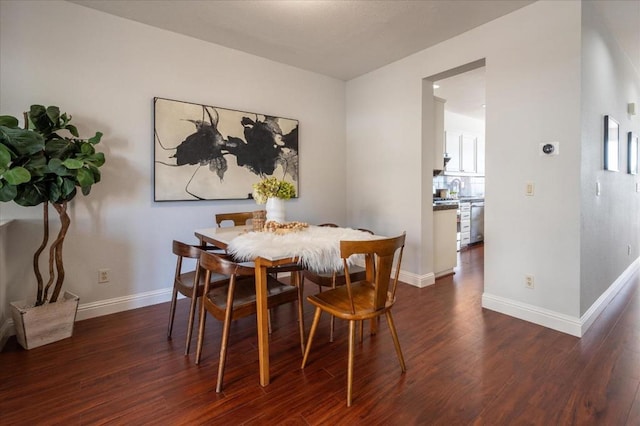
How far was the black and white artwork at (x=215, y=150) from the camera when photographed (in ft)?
9.99

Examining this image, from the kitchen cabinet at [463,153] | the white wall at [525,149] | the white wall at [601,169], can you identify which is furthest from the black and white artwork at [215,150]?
the kitchen cabinet at [463,153]

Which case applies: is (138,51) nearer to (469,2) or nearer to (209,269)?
(209,269)

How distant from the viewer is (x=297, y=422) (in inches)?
61.1

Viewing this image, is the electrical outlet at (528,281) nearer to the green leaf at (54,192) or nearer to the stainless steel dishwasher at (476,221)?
the stainless steel dishwasher at (476,221)

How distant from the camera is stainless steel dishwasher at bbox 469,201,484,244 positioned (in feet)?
20.2

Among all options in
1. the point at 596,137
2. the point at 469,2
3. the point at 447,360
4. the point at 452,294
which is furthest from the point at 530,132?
the point at 447,360

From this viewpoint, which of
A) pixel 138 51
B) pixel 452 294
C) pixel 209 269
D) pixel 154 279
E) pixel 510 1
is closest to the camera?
pixel 209 269

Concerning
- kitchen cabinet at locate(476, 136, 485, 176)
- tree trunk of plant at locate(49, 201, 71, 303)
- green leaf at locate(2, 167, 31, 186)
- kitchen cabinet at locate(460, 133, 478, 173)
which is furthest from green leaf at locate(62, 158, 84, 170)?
kitchen cabinet at locate(476, 136, 485, 176)

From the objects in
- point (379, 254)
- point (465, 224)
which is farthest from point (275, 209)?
point (465, 224)

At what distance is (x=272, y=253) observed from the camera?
1.82 meters

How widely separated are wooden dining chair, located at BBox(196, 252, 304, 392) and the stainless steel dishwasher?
5080 millimetres

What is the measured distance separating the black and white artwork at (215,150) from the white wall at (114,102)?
10 cm

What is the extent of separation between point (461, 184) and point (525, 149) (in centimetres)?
427

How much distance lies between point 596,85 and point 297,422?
134 inches
